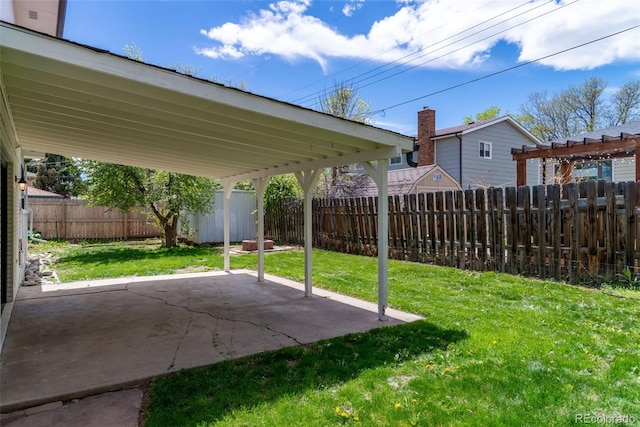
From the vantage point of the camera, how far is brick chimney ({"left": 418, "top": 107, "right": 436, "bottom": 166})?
1736cm

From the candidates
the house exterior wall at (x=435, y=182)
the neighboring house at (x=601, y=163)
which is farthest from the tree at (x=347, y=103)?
the neighboring house at (x=601, y=163)

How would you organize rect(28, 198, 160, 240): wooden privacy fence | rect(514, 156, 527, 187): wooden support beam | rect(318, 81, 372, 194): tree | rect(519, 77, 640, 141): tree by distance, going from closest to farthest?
rect(514, 156, 527, 187): wooden support beam, rect(28, 198, 160, 240): wooden privacy fence, rect(318, 81, 372, 194): tree, rect(519, 77, 640, 141): tree

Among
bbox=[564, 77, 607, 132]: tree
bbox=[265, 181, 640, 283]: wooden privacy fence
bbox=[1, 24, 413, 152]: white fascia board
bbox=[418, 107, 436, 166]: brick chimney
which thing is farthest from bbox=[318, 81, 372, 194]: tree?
bbox=[564, 77, 607, 132]: tree

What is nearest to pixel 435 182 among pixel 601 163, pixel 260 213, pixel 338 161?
pixel 601 163

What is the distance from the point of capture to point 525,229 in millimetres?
6742

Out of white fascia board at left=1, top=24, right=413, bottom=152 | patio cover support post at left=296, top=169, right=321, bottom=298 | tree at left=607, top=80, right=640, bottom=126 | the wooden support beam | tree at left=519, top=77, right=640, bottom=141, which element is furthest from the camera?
tree at left=519, top=77, right=640, bottom=141

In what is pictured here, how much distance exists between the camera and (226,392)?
2.87 m

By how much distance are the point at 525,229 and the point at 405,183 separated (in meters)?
7.77

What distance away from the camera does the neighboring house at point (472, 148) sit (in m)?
16.7

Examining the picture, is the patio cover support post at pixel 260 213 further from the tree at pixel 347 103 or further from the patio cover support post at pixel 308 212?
the tree at pixel 347 103

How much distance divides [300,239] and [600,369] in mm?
10680

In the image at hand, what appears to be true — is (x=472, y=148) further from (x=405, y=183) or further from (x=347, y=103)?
(x=347, y=103)

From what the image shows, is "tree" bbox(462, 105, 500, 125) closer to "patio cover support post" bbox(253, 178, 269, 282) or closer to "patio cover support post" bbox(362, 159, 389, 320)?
"patio cover support post" bbox(253, 178, 269, 282)

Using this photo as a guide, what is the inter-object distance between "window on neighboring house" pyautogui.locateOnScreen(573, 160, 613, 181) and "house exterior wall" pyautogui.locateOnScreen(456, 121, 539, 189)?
275 cm
